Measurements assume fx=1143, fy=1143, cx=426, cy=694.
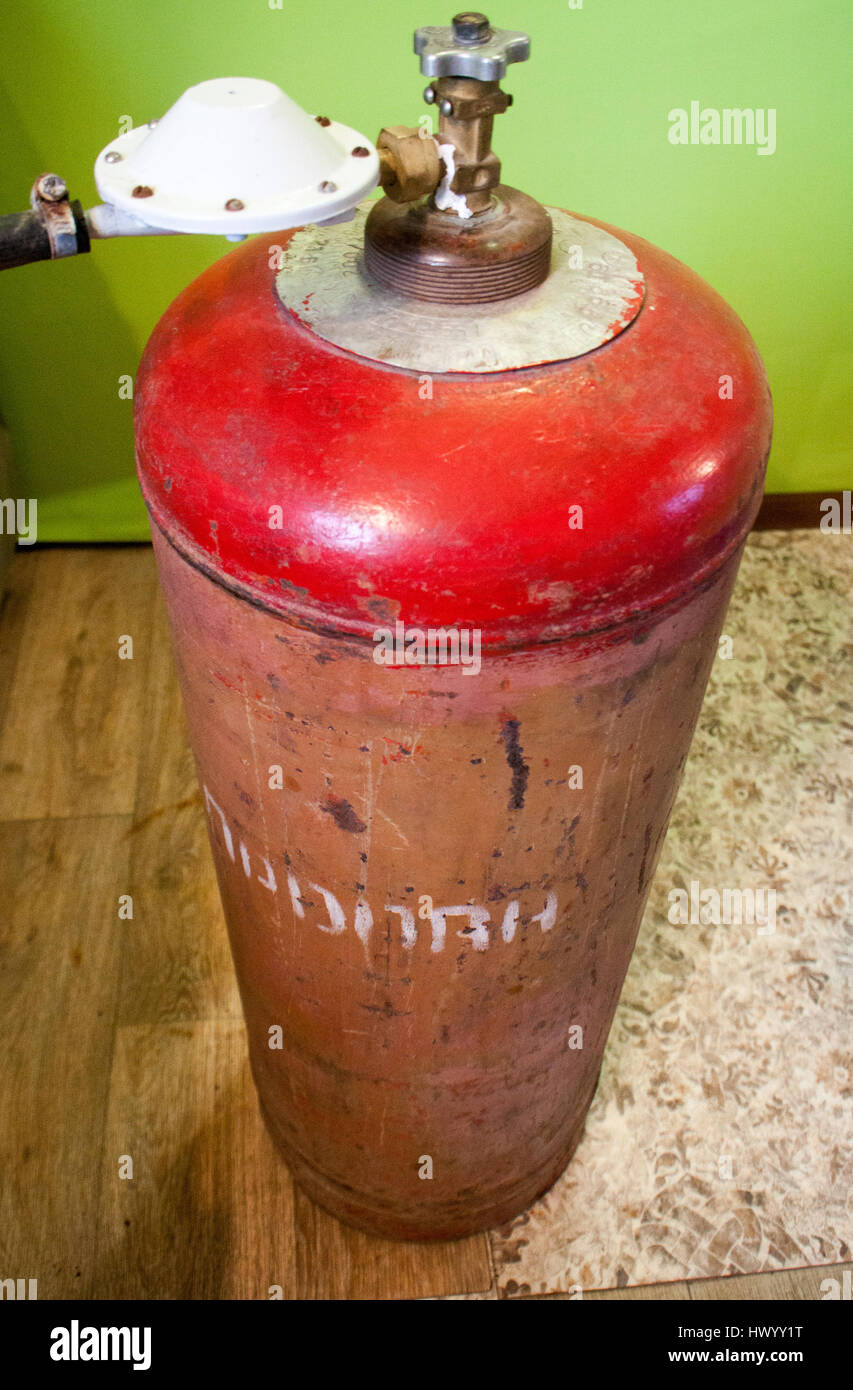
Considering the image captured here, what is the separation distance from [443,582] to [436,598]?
11 millimetres

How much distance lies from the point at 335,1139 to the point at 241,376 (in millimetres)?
851

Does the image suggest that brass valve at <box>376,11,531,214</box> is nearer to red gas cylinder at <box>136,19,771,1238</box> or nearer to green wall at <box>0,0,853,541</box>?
red gas cylinder at <box>136,19,771,1238</box>

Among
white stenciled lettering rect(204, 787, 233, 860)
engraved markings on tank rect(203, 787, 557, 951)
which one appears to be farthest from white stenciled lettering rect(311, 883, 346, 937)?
white stenciled lettering rect(204, 787, 233, 860)

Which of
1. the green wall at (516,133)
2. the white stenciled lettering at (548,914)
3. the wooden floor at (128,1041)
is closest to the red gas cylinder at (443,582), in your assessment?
the white stenciled lettering at (548,914)

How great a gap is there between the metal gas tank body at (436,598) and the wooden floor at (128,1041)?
19.1 inches

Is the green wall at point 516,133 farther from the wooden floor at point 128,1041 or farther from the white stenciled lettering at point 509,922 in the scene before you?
the white stenciled lettering at point 509,922

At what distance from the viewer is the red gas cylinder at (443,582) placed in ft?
2.37

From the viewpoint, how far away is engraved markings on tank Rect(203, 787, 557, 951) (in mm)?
920

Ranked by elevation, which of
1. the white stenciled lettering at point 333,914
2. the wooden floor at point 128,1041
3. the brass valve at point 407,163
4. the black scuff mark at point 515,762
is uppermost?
the brass valve at point 407,163

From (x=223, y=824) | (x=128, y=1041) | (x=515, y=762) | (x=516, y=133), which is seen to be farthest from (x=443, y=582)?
(x=516, y=133)

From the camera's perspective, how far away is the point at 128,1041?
5.12ft

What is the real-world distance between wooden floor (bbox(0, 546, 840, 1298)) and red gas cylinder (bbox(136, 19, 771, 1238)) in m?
0.49

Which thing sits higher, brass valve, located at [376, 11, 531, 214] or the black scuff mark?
brass valve, located at [376, 11, 531, 214]

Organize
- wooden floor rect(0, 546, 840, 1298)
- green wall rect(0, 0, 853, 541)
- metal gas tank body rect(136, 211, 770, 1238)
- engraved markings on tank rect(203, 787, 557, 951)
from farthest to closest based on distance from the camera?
green wall rect(0, 0, 853, 541)
wooden floor rect(0, 546, 840, 1298)
engraved markings on tank rect(203, 787, 557, 951)
metal gas tank body rect(136, 211, 770, 1238)
